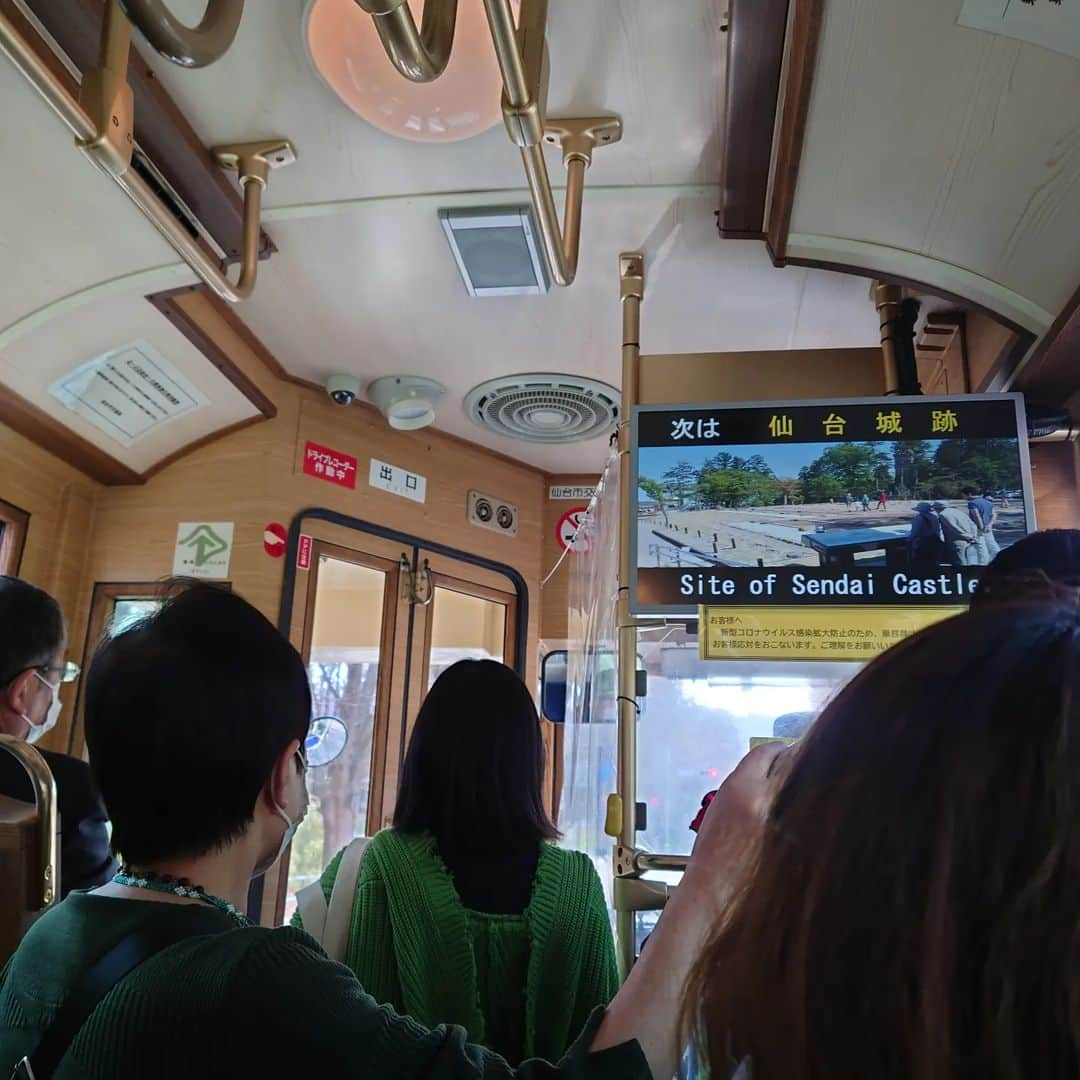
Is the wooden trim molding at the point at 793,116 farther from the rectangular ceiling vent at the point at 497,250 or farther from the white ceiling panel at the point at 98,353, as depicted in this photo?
the white ceiling panel at the point at 98,353

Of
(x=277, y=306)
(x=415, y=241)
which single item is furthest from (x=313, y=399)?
(x=415, y=241)

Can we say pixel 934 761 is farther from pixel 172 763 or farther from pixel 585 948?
pixel 585 948

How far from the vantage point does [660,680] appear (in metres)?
1.79

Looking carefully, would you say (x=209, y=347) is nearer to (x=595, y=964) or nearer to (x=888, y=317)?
(x=888, y=317)

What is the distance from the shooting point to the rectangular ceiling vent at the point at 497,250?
80.0 inches

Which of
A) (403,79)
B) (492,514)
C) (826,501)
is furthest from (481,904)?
(492,514)

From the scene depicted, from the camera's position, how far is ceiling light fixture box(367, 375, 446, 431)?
2953 mm

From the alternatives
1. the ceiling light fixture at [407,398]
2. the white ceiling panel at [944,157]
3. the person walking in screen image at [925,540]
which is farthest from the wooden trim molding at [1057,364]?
the ceiling light fixture at [407,398]

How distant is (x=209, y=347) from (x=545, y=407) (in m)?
1.11

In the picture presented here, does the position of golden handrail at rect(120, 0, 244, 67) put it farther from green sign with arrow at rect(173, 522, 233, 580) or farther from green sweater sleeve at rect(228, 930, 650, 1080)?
green sign with arrow at rect(173, 522, 233, 580)

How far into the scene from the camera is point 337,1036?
62 centimetres

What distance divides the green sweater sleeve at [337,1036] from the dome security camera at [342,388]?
244 cm

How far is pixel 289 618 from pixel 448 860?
5.46 feet

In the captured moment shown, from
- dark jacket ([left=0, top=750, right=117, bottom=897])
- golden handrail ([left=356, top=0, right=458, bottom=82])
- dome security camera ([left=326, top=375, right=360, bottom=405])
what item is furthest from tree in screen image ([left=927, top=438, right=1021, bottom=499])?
dome security camera ([left=326, top=375, right=360, bottom=405])
